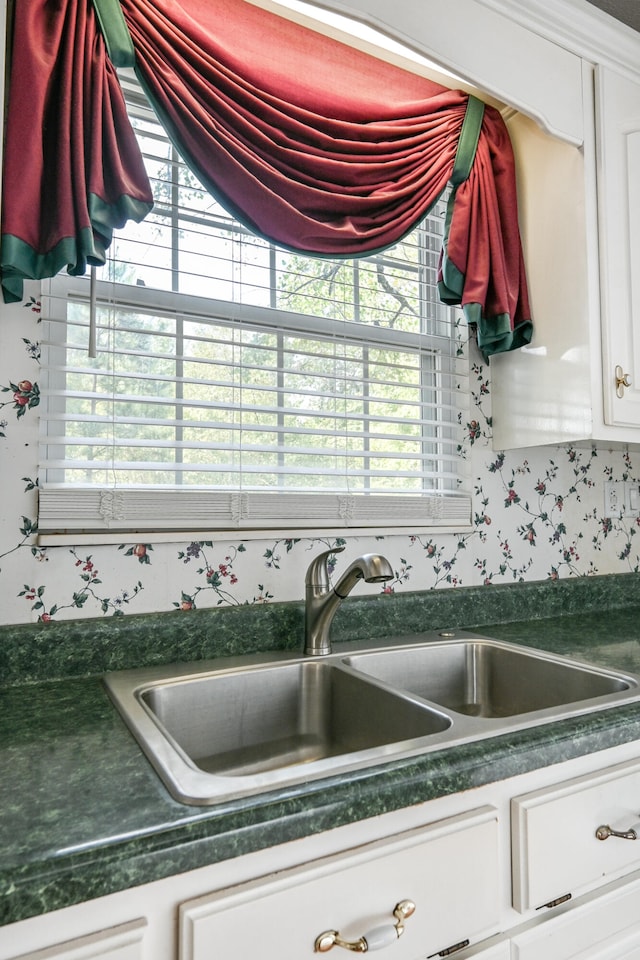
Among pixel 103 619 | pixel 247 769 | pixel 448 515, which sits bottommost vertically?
pixel 247 769

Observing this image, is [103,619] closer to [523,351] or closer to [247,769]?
[247,769]

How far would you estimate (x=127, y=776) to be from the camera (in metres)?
0.76

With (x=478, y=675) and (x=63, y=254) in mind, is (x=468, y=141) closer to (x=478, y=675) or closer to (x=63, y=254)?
(x=63, y=254)

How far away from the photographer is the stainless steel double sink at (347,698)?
3.28 feet

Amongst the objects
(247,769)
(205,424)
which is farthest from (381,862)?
(205,424)

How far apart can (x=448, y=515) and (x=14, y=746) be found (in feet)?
3.76

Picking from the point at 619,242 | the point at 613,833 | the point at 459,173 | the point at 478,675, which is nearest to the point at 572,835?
the point at 613,833

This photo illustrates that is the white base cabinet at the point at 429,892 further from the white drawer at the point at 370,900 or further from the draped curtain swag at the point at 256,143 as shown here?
the draped curtain swag at the point at 256,143

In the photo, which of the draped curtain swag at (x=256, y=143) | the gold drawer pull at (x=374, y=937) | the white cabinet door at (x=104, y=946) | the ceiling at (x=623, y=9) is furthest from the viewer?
the ceiling at (x=623, y=9)

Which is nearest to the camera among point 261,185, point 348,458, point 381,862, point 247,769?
point 381,862

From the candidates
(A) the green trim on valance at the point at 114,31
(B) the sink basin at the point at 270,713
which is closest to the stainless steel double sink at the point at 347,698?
(B) the sink basin at the point at 270,713

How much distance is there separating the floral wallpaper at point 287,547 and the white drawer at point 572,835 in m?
0.70

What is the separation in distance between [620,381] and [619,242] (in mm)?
351

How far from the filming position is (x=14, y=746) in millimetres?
861
